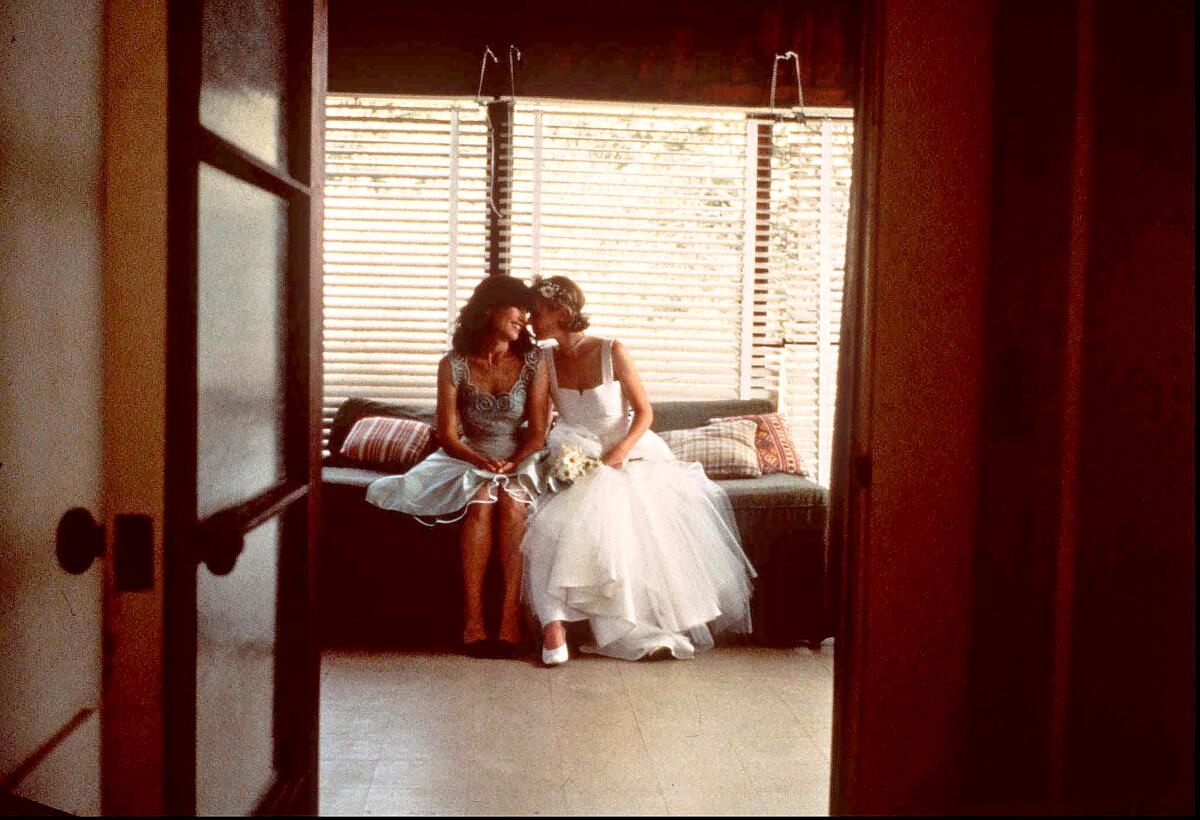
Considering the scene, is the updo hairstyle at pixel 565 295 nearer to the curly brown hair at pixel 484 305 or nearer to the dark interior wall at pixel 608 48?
the curly brown hair at pixel 484 305

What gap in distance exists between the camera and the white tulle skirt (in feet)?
12.7

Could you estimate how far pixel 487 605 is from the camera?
414 cm

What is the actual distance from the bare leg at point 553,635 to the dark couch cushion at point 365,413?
→ 4.75 ft

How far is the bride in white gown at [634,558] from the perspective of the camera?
3.86m

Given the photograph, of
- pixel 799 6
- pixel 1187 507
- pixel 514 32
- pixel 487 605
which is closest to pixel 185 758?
pixel 1187 507

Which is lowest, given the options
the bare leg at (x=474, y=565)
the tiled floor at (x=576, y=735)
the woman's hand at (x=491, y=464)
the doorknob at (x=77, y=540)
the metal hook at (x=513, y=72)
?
the tiled floor at (x=576, y=735)

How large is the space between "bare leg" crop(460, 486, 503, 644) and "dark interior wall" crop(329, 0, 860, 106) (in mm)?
2360

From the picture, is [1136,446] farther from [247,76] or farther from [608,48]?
[608,48]

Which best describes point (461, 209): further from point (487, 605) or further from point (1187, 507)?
point (1187, 507)

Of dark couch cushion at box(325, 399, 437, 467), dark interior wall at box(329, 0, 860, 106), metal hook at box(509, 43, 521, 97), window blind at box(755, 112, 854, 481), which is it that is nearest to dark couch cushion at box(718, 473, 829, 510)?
window blind at box(755, 112, 854, 481)

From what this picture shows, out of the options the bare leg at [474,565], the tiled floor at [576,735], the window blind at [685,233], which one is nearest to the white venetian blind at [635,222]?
the window blind at [685,233]

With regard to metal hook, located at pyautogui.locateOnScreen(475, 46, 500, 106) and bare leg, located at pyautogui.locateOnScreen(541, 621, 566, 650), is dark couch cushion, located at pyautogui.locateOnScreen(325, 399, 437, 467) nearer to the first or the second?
bare leg, located at pyautogui.locateOnScreen(541, 621, 566, 650)

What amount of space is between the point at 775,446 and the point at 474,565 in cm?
156

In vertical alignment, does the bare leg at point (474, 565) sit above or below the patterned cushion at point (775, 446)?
below
